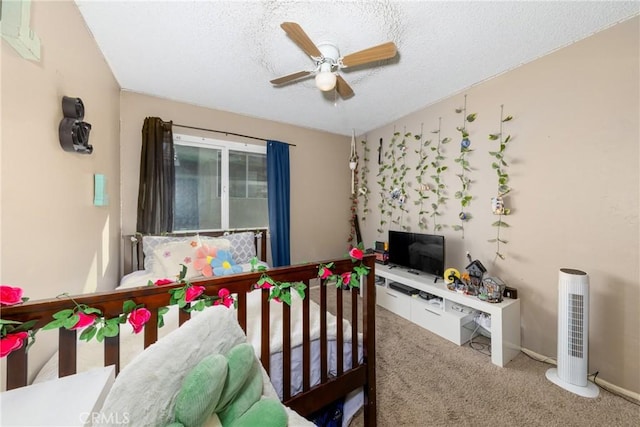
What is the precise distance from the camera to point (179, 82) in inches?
93.7

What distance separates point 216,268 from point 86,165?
113 centimetres

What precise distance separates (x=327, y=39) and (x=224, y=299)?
6.01 ft

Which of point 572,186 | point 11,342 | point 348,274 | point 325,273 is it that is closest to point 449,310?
point 572,186

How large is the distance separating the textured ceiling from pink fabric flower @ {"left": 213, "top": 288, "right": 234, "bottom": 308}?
167 centimetres

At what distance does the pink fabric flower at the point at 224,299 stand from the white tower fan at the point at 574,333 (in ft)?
7.20

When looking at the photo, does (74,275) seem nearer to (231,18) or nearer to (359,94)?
(231,18)

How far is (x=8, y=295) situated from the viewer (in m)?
0.65

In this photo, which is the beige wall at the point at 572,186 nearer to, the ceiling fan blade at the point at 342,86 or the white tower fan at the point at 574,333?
the white tower fan at the point at 574,333

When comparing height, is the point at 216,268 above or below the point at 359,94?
below

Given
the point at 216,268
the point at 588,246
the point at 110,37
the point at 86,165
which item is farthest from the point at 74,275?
the point at 588,246

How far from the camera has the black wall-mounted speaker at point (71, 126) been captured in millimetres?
1197

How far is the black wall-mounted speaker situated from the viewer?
1197mm

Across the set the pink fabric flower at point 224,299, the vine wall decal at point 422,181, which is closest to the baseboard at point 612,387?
the vine wall decal at point 422,181

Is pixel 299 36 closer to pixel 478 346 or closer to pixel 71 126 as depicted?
pixel 71 126
